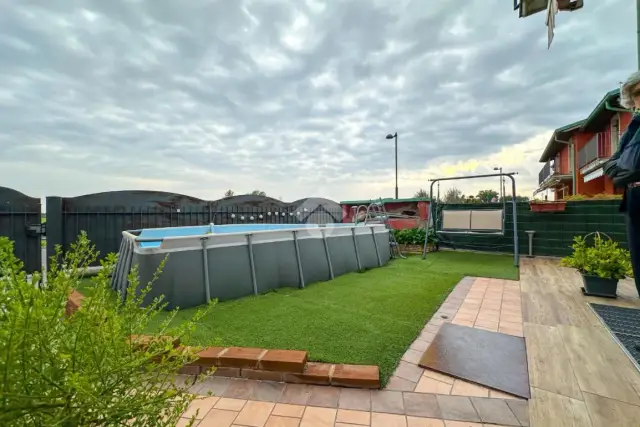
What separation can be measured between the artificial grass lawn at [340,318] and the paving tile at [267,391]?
33cm

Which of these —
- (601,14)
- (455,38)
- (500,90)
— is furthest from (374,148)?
(601,14)

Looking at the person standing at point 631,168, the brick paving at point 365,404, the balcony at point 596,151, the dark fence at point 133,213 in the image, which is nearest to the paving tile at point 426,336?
the brick paving at point 365,404

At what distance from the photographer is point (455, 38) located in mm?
6027

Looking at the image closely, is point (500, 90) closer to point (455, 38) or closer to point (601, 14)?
point (455, 38)

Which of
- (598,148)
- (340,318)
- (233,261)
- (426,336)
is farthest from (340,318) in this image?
(598,148)

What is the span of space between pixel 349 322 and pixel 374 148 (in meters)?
11.9

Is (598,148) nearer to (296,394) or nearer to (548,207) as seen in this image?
(548,207)

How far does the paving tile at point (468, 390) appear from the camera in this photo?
1772 mm

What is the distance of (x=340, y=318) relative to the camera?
9.36 feet

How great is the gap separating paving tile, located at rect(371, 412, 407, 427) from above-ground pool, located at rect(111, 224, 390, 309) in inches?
97.0

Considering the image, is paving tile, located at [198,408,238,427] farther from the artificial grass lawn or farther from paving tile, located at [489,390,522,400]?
paving tile, located at [489,390,522,400]

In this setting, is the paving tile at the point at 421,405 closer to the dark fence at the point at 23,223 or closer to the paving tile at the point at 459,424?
the paving tile at the point at 459,424

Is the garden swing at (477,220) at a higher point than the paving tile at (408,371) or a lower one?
higher

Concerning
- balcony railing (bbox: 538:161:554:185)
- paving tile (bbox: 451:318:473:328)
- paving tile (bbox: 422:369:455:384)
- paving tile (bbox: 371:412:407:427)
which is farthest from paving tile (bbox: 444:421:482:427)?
balcony railing (bbox: 538:161:554:185)
